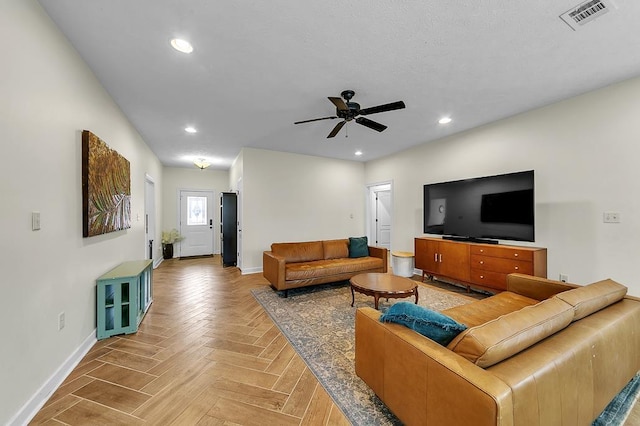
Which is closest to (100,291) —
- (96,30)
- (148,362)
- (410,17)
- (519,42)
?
(148,362)

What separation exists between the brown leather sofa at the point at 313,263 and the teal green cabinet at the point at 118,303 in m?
1.66

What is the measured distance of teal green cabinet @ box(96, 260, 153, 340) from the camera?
241 centimetres

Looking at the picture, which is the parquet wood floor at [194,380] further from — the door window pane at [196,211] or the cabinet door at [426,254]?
the door window pane at [196,211]

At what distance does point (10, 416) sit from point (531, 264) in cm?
475

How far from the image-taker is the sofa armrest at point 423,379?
→ 88 centimetres

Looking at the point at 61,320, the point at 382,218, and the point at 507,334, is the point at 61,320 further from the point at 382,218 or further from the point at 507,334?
the point at 382,218

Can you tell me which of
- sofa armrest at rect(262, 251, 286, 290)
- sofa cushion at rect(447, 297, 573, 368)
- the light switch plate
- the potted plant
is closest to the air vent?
sofa cushion at rect(447, 297, 573, 368)

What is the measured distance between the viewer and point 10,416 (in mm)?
1358

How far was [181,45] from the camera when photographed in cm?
205

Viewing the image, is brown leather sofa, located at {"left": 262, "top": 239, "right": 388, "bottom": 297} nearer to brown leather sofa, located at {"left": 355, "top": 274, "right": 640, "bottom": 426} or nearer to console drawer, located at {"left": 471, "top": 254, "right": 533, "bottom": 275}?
console drawer, located at {"left": 471, "top": 254, "right": 533, "bottom": 275}

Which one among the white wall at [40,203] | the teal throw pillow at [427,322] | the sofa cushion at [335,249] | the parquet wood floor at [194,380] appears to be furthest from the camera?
the sofa cushion at [335,249]

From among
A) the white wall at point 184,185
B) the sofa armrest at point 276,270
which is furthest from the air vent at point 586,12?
the white wall at point 184,185

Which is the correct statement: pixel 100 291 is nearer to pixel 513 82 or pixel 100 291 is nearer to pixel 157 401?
pixel 157 401

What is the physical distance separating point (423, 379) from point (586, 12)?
8.93ft
